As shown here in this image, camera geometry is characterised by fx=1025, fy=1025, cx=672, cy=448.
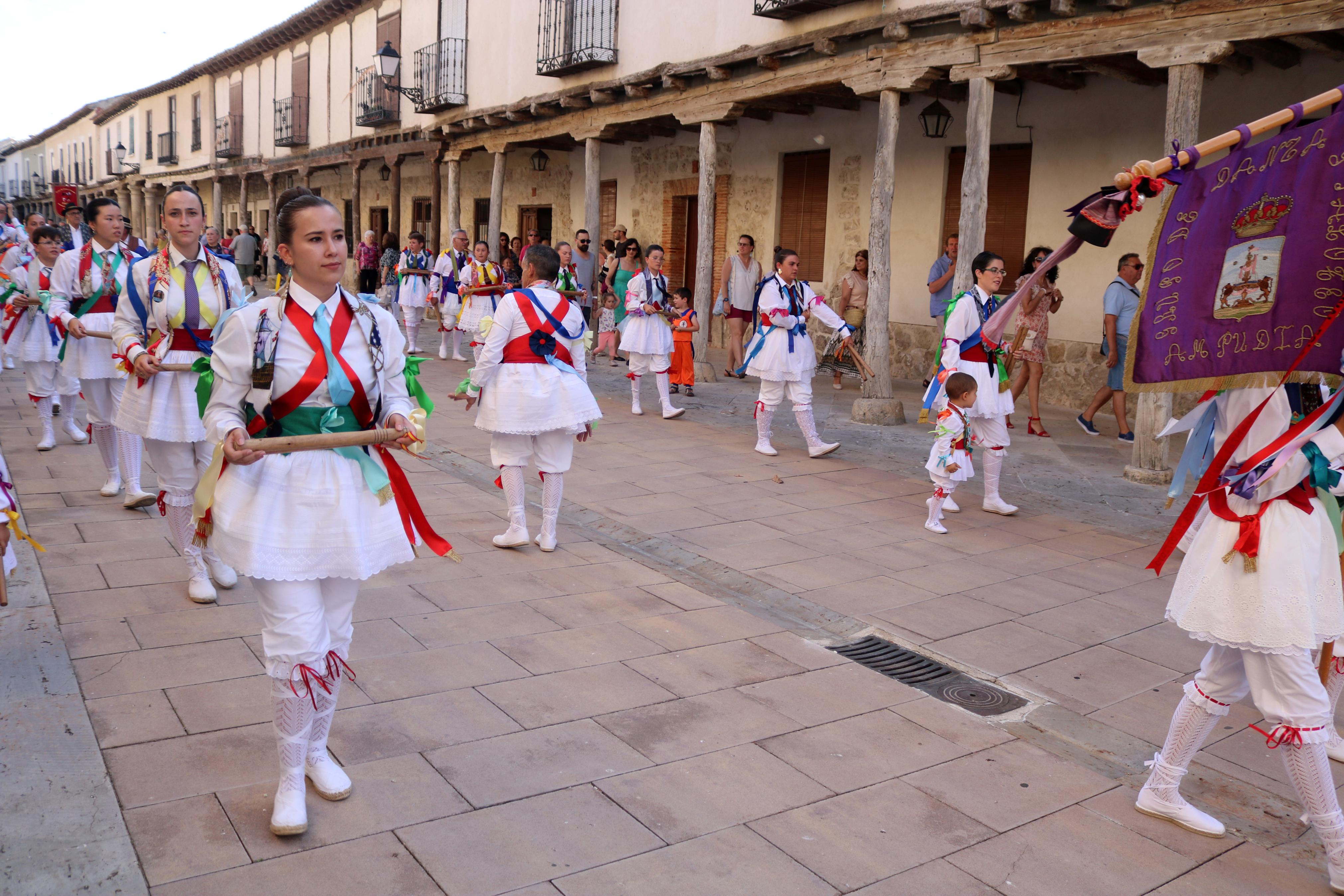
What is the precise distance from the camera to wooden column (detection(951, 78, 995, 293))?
31.3 feet

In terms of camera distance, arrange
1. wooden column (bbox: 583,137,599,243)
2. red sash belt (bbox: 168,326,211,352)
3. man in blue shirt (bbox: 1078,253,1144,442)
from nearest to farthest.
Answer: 1. red sash belt (bbox: 168,326,211,352)
2. man in blue shirt (bbox: 1078,253,1144,442)
3. wooden column (bbox: 583,137,599,243)

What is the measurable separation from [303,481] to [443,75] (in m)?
18.2

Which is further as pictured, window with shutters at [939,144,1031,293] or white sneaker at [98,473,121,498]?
window with shutters at [939,144,1031,293]

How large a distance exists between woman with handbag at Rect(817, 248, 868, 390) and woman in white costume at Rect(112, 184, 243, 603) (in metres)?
8.83

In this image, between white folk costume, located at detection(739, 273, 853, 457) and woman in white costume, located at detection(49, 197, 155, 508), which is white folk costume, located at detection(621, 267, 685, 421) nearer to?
white folk costume, located at detection(739, 273, 853, 457)

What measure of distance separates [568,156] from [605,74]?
5382 millimetres

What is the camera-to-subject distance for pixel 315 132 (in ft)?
86.5

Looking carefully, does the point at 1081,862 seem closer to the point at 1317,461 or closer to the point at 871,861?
the point at 871,861

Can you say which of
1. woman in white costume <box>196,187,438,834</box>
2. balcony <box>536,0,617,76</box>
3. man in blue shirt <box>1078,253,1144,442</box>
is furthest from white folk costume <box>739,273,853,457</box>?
balcony <box>536,0,617,76</box>

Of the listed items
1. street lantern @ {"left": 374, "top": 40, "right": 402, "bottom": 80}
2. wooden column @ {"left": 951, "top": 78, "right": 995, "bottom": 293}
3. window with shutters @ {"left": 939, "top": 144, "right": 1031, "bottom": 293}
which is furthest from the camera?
street lantern @ {"left": 374, "top": 40, "right": 402, "bottom": 80}

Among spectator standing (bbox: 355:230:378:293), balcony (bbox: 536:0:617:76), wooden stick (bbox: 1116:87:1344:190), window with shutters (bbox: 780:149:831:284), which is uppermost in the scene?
balcony (bbox: 536:0:617:76)

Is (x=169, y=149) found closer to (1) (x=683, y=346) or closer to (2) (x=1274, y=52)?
(1) (x=683, y=346)

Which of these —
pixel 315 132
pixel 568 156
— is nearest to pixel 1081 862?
pixel 568 156

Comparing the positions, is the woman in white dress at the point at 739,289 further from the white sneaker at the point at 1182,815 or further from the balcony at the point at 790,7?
the white sneaker at the point at 1182,815
